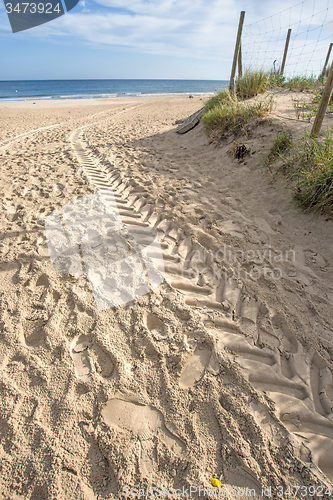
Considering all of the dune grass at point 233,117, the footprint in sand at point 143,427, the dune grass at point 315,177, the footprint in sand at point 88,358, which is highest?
the dune grass at point 233,117

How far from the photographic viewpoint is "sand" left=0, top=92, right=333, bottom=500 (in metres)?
1.41

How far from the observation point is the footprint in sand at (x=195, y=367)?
1.77 m

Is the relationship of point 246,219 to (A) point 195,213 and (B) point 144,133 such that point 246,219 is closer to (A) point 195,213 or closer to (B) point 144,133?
(A) point 195,213

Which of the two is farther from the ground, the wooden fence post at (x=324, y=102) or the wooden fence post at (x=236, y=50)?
the wooden fence post at (x=236, y=50)

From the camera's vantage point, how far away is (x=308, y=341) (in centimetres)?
208

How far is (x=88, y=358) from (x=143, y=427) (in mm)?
576

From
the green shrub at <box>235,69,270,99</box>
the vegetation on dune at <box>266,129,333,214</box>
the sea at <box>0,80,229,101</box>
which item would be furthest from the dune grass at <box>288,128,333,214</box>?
the sea at <box>0,80,229,101</box>

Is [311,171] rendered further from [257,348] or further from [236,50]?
[236,50]

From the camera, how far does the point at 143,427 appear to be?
156 cm

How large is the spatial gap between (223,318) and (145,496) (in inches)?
48.2

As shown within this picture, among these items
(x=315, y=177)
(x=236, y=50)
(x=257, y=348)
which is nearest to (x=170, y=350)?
(x=257, y=348)

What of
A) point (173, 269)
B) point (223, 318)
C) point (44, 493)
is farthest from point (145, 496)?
point (173, 269)

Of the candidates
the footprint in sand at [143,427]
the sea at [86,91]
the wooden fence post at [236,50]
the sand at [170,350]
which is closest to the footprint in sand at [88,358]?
the sand at [170,350]

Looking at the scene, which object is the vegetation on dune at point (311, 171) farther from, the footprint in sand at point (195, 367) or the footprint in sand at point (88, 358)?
the footprint in sand at point (88, 358)
